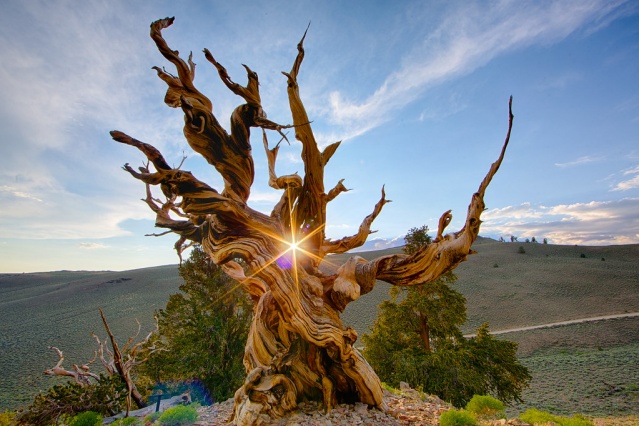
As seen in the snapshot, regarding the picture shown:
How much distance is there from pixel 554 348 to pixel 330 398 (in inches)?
1115

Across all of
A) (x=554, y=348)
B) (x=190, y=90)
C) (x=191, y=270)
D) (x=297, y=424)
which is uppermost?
(x=190, y=90)

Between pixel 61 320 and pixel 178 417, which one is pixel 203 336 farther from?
pixel 61 320

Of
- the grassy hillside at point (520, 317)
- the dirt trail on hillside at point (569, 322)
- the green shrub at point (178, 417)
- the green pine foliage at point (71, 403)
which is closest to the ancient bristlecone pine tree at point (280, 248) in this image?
the green shrub at point (178, 417)

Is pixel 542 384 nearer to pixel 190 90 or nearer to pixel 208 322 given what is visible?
pixel 208 322

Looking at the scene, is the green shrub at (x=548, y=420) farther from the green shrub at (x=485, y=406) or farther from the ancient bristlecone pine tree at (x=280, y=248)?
the ancient bristlecone pine tree at (x=280, y=248)

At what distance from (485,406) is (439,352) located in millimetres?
4545

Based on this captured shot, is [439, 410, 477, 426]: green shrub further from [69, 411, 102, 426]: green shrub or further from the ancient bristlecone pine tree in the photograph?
[69, 411, 102, 426]: green shrub

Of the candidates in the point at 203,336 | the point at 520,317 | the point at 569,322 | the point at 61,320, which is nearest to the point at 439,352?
the point at 203,336

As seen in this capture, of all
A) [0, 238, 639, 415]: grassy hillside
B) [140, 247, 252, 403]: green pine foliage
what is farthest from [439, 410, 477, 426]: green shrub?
[140, 247, 252, 403]: green pine foliage

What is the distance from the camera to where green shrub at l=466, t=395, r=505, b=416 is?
5547mm

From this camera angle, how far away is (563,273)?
155 ft

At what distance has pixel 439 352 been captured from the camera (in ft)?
32.9

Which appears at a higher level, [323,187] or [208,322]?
[323,187]

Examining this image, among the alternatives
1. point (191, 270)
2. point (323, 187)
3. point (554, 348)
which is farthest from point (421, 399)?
point (554, 348)
